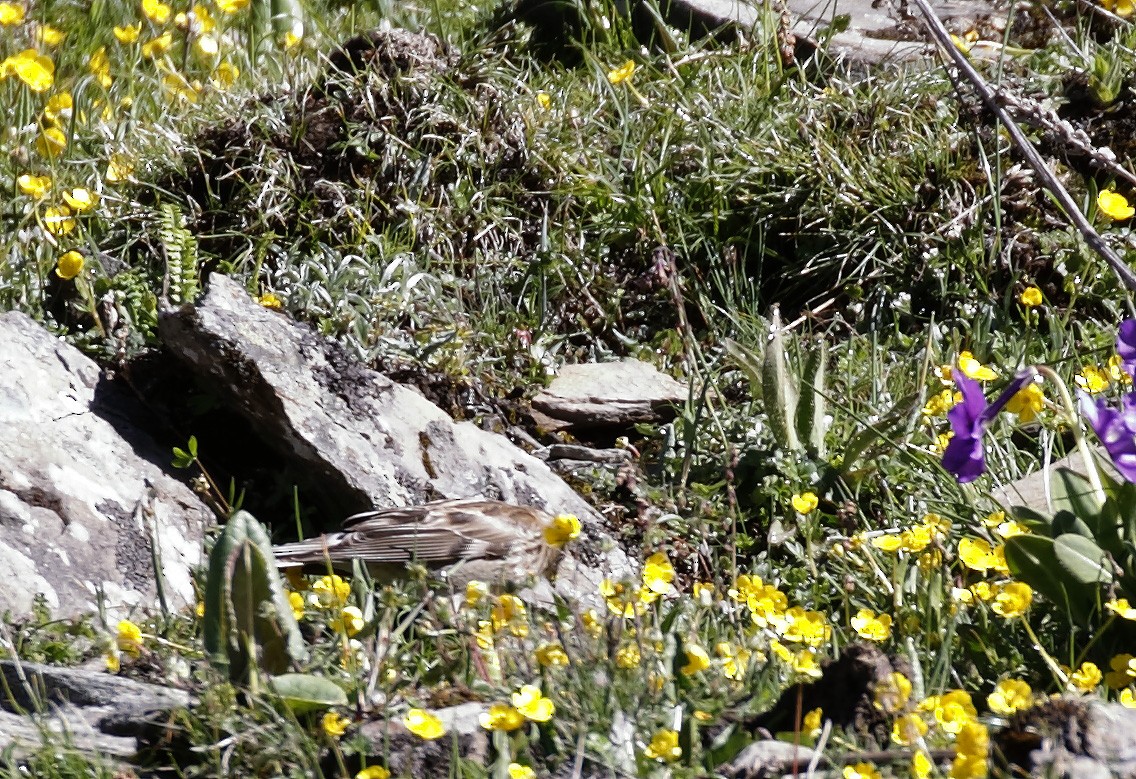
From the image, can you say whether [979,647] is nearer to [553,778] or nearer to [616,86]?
[553,778]

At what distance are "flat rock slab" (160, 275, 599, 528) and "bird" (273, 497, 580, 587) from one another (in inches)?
9.1

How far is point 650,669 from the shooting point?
249 centimetres

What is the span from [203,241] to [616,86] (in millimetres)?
1846

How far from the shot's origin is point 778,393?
388 cm

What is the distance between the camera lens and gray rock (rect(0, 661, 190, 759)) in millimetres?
2531

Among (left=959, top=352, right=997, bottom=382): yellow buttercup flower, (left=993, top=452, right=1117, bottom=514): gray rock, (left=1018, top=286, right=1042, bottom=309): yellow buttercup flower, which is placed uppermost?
(left=1018, top=286, right=1042, bottom=309): yellow buttercup flower

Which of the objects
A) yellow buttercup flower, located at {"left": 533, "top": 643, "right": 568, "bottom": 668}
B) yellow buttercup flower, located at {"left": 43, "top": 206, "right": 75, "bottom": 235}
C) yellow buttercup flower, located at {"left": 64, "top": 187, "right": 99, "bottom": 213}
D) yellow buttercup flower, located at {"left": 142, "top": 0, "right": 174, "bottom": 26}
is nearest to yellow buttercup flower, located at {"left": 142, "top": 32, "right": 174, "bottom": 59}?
yellow buttercup flower, located at {"left": 142, "top": 0, "right": 174, "bottom": 26}

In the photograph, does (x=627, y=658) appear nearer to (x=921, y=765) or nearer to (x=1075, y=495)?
(x=921, y=765)

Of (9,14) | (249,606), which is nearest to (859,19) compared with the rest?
(9,14)

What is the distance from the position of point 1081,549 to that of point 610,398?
1937 mm

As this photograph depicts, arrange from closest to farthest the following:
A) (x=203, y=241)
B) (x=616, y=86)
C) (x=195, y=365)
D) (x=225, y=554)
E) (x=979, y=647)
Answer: (x=225, y=554) < (x=979, y=647) < (x=195, y=365) < (x=203, y=241) < (x=616, y=86)

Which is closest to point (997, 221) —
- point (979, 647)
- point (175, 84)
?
point (979, 647)

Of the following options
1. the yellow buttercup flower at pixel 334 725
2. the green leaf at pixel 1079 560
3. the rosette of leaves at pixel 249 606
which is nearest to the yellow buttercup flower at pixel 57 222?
the rosette of leaves at pixel 249 606

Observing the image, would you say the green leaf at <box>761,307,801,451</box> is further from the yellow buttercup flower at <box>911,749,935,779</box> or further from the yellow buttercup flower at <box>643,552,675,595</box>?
the yellow buttercup flower at <box>911,749,935,779</box>
